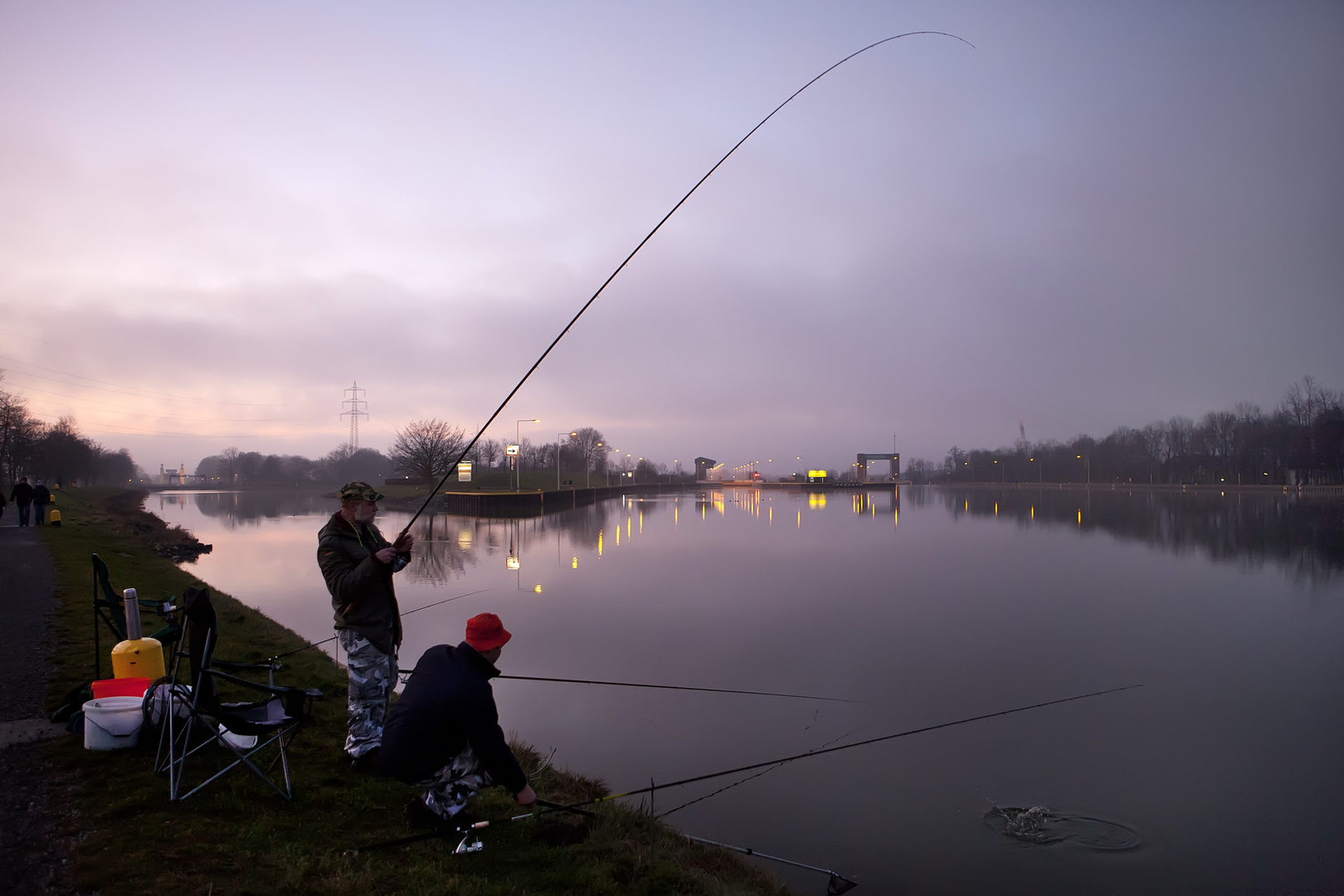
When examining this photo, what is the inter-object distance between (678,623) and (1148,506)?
53.1 meters

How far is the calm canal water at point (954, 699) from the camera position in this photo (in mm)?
5562

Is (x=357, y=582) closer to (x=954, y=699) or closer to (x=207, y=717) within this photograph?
(x=207, y=717)

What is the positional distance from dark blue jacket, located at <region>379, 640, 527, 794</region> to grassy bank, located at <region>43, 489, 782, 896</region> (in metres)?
0.52

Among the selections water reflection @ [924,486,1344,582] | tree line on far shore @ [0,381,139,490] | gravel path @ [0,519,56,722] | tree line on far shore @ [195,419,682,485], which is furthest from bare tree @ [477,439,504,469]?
gravel path @ [0,519,56,722]

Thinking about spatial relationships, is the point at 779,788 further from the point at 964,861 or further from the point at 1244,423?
the point at 1244,423

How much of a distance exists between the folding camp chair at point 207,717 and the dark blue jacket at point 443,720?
3.34 ft

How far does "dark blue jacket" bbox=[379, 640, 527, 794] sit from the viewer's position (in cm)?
366

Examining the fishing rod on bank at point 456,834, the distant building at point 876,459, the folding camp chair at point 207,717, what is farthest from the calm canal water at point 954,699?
the distant building at point 876,459

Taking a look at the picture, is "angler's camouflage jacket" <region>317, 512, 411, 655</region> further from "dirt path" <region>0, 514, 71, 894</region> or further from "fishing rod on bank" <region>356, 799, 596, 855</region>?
"dirt path" <region>0, 514, 71, 894</region>

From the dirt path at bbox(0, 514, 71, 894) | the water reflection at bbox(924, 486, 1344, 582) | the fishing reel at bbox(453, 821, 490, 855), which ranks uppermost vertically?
the dirt path at bbox(0, 514, 71, 894)

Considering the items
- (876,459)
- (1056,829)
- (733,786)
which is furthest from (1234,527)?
(876,459)

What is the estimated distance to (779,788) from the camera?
6574 millimetres

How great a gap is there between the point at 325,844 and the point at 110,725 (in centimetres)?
192

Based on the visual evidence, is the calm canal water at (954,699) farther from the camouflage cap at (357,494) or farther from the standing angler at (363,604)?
the camouflage cap at (357,494)
